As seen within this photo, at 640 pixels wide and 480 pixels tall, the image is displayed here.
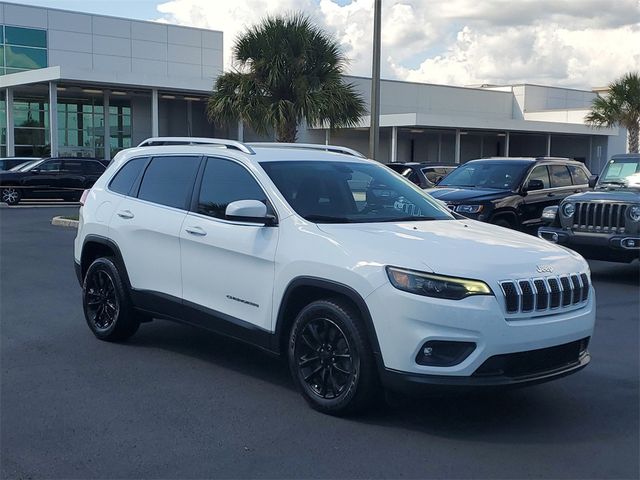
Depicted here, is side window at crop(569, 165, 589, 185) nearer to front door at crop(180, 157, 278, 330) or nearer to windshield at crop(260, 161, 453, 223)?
windshield at crop(260, 161, 453, 223)

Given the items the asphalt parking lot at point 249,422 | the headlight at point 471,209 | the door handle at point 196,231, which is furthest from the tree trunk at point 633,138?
the door handle at point 196,231

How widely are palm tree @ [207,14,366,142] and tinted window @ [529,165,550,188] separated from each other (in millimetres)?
9111

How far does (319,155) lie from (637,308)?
4890 millimetres

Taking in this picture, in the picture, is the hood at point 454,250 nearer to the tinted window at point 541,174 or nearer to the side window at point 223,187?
the side window at point 223,187

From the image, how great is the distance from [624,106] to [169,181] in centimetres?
3808

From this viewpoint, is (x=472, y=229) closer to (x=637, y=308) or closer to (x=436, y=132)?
(x=637, y=308)

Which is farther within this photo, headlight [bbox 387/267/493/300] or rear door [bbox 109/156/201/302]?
rear door [bbox 109/156/201/302]

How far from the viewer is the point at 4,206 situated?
26922mm

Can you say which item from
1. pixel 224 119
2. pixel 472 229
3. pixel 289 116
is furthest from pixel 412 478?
pixel 224 119

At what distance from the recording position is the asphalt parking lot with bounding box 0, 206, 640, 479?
4344mm

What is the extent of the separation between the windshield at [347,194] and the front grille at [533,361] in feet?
5.01

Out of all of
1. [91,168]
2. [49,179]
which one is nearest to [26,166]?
[49,179]

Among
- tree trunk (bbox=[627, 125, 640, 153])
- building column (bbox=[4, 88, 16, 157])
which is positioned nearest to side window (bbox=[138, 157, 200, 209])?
building column (bbox=[4, 88, 16, 157])

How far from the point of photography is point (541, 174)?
14.2 metres
